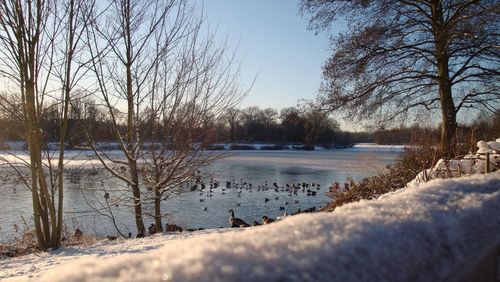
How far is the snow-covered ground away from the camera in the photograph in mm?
Result: 891

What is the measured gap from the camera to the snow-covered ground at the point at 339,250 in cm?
89

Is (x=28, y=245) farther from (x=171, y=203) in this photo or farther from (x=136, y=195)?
(x=171, y=203)

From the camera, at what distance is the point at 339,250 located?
100 cm

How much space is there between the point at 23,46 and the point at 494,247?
7957 mm

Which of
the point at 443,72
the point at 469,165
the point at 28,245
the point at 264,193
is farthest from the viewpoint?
the point at 264,193

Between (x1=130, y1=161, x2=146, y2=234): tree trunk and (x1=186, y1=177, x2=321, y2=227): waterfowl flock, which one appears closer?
(x1=130, y1=161, x2=146, y2=234): tree trunk

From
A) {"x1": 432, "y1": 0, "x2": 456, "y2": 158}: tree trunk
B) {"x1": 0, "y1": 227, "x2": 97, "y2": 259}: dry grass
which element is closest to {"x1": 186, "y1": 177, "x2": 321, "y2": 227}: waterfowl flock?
{"x1": 432, "y1": 0, "x2": 456, "y2": 158}: tree trunk

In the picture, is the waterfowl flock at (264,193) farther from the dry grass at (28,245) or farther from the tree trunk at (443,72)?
the dry grass at (28,245)

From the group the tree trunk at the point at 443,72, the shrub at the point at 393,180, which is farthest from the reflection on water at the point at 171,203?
the shrub at the point at 393,180

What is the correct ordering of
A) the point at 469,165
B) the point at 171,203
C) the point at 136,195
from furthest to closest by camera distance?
the point at 171,203
the point at 136,195
the point at 469,165

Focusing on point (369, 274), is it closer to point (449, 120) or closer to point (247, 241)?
point (247, 241)

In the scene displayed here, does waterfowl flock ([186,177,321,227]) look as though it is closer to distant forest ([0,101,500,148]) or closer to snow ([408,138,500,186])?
distant forest ([0,101,500,148])

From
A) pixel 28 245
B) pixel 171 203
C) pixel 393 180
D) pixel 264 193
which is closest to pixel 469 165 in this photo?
pixel 393 180

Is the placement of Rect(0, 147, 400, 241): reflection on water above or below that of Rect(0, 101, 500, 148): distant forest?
below
